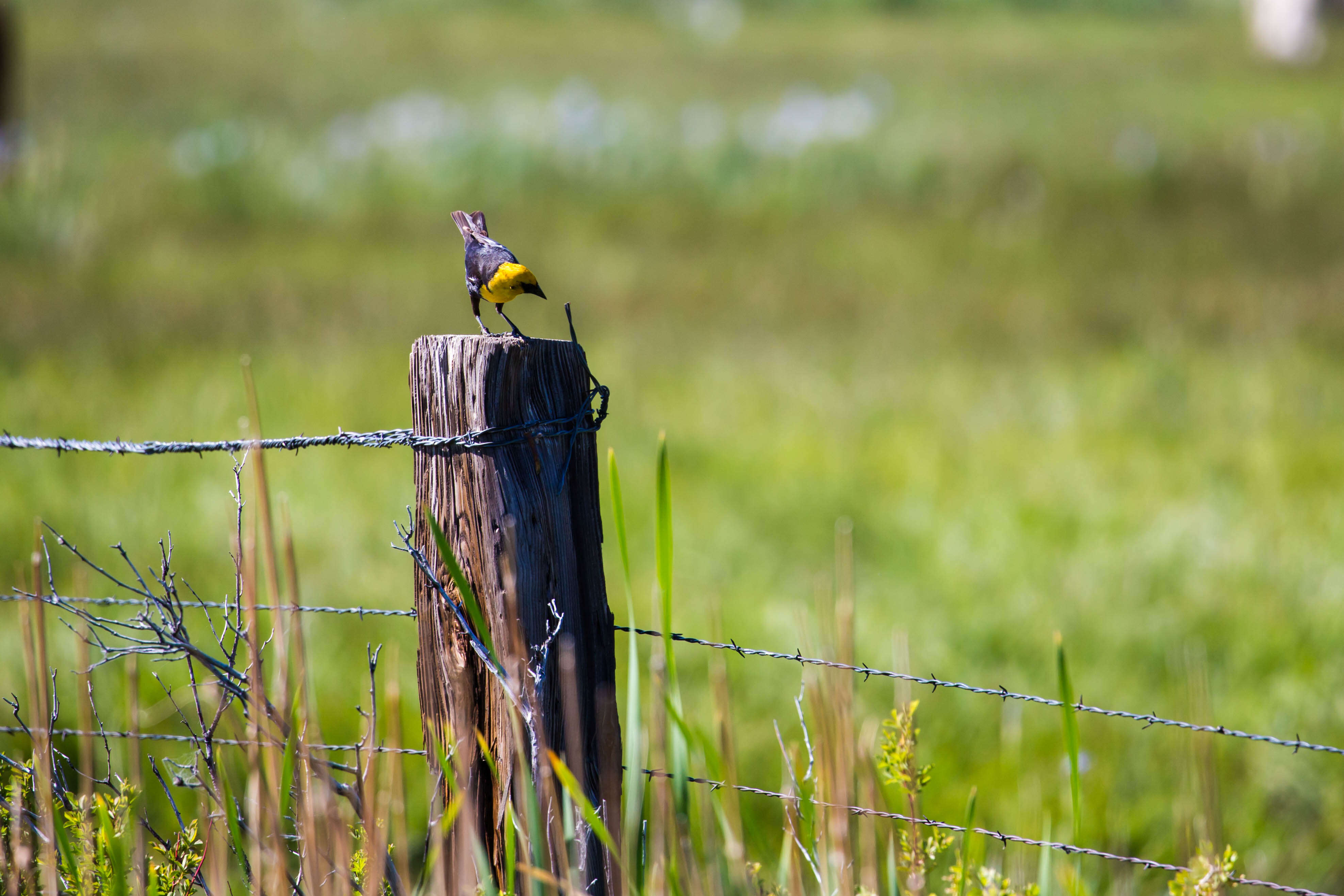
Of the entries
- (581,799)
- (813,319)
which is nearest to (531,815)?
(581,799)

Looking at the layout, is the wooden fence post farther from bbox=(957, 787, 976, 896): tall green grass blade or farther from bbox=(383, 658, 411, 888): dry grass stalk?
bbox=(957, 787, 976, 896): tall green grass blade

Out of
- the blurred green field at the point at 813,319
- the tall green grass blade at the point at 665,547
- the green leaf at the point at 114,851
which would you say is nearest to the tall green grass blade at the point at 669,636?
the tall green grass blade at the point at 665,547

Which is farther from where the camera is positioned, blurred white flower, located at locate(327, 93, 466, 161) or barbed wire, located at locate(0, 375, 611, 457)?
blurred white flower, located at locate(327, 93, 466, 161)

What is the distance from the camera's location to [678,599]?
15.6ft

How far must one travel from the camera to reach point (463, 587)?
A: 53.0 inches

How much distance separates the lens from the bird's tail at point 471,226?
1.62m

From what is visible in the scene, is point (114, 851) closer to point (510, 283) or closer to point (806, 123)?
point (510, 283)

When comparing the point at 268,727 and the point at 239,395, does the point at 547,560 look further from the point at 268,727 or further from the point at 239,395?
the point at 239,395

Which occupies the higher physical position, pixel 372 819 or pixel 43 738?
pixel 43 738

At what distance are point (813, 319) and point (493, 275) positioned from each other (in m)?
7.98

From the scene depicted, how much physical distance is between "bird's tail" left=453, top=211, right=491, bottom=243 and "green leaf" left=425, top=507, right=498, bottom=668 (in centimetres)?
49

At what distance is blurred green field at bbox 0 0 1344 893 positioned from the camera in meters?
4.11

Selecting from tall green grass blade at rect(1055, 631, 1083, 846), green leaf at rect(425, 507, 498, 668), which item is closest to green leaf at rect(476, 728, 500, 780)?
green leaf at rect(425, 507, 498, 668)

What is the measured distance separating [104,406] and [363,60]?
8103 mm
